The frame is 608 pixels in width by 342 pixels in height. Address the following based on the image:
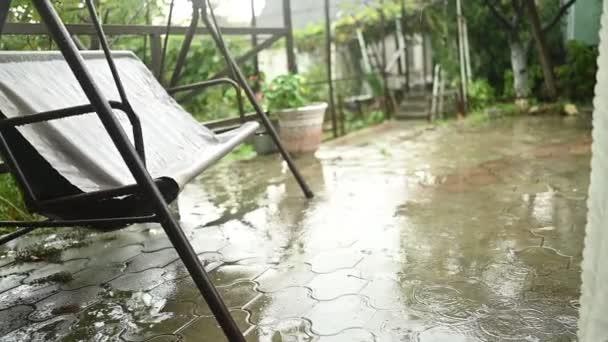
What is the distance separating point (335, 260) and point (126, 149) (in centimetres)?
111

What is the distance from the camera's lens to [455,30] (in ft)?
24.7

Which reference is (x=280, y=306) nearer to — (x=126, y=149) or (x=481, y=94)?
(x=126, y=149)

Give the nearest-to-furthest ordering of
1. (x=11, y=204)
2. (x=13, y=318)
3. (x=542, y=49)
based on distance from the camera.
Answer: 1. (x=13, y=318)
2. (x=11, y=204)
3. (x=542, y=49)

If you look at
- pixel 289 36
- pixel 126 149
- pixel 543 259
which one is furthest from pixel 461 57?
pixel 126 149

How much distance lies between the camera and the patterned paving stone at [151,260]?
2.23 meters

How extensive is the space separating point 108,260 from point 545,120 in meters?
5.68

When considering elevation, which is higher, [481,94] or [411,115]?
[481,94]

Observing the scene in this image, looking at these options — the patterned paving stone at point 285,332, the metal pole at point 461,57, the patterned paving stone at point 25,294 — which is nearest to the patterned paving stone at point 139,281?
the patterned paving stone at point 25,294

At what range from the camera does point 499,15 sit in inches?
293

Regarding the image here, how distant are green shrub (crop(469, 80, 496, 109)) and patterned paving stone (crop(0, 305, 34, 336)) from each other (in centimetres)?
696

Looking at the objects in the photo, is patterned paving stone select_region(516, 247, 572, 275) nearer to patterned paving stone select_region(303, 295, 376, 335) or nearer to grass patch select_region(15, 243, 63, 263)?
patterned paving stone select_region(303, 295, 376, 335)

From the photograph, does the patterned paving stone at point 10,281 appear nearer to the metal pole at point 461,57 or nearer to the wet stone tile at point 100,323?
the wet stone tile at point 100,323

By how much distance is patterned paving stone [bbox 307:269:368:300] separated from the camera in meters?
1.81

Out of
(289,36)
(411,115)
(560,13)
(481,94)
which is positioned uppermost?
(560,13)
